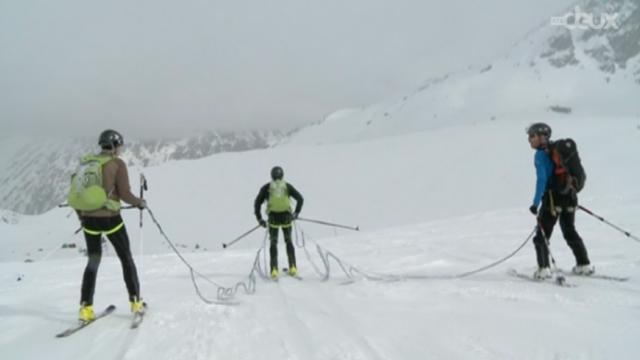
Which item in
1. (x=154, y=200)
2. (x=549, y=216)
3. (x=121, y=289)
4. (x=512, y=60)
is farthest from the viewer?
(x=512, y=60)

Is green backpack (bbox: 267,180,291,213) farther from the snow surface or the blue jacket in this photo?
the blue jacket

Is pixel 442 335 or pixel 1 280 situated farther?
pixel 1 280

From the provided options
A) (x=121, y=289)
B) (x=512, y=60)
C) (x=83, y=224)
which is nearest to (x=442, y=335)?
(x=83, y=224)

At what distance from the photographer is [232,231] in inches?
1109

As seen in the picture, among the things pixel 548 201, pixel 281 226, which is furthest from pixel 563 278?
pixel 281 226

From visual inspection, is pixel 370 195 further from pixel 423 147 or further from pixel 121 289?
pixel 121 289

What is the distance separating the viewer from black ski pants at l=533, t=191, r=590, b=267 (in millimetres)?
7516

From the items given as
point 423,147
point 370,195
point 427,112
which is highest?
point 427,112

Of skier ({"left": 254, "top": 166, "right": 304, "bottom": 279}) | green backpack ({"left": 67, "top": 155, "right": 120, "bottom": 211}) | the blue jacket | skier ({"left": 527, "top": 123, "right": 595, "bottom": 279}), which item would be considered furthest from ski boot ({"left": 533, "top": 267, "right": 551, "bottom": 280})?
green backpack ({"left": 67, "top": 155, "right": 120, "bottom": 211})

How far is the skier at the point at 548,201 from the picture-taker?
7.42 meters

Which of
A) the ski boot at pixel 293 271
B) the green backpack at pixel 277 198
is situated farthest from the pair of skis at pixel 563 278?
the green backpack at pixel 277 198

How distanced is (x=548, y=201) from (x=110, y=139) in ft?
23.2

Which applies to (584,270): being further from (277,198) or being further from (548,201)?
(277,198)

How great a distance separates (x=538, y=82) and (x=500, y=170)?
68.4 metres
